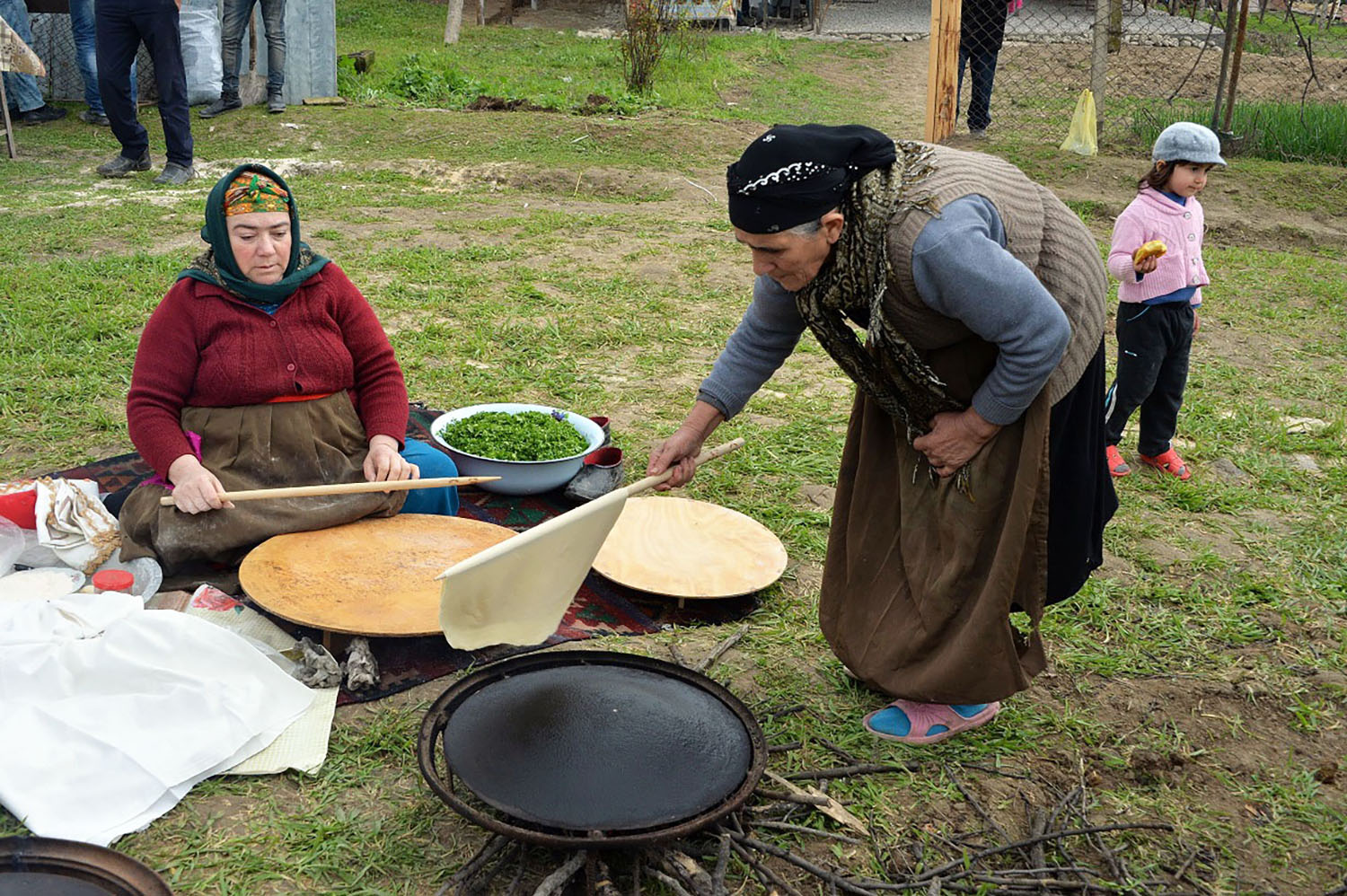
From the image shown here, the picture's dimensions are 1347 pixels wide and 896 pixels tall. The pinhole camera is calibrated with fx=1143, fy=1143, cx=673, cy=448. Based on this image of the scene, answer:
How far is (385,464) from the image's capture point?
132 inches

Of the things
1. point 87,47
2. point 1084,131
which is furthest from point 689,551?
point 87,47

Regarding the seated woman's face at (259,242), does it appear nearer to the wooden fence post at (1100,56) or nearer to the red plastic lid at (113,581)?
the red plastic lid at (113,581)

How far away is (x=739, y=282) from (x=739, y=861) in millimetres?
5077

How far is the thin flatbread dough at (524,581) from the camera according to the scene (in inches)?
91.7

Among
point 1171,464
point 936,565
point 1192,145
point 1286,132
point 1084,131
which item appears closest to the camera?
point 936,565

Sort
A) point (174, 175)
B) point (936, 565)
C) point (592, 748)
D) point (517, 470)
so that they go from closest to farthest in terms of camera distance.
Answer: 1. point (592, 748)
2. point (936, 565)
3. point (517, 470)
4. point (174, 175)

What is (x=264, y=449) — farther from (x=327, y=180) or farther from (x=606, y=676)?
(x=327, y=180)

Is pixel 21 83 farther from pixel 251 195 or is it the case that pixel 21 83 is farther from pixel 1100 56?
pixel 1100 56

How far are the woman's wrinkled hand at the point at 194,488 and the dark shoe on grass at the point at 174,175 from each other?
618 centimetres

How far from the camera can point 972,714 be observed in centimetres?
284

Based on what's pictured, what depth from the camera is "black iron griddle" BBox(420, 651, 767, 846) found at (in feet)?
7.18

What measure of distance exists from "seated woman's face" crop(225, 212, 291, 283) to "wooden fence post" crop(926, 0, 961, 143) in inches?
292

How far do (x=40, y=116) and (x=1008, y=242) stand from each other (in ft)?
35.5

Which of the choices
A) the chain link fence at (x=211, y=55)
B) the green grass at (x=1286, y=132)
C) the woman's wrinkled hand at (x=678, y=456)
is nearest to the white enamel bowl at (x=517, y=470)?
the woman's wrinkled hand at (x=678, y=456)
